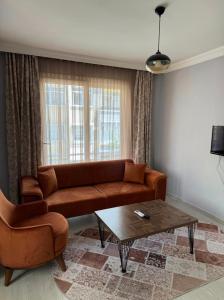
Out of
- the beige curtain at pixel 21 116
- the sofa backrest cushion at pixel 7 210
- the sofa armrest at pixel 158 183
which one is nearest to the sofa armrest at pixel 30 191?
the sofa backrest cushion at pixel 7 210

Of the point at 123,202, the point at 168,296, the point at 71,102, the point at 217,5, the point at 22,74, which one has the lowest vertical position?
the point at 168,296

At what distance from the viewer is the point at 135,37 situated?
285 cm

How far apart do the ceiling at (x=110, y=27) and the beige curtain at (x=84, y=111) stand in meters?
0.39

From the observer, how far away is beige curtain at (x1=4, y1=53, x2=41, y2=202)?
10.9 feet

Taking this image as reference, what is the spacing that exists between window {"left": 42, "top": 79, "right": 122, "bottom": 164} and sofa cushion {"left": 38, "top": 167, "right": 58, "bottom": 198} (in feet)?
1.63

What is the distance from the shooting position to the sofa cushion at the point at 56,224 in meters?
2.11

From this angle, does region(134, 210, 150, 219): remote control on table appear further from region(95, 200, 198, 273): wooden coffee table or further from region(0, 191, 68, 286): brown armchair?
region(0, 191, 68, 286): brown armchair

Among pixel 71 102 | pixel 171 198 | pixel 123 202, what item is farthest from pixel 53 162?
pixel 171 198

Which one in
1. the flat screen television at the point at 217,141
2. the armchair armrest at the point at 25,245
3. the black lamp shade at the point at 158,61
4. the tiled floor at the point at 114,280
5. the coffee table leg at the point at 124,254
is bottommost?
the tiled floor at the point at 114,280

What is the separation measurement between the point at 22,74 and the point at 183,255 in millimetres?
3410

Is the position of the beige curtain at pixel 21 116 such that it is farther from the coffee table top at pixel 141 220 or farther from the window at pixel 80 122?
the coffee table top at pixel 141 220

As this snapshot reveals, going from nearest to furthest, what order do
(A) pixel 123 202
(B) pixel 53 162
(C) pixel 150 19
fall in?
(C) pixel 150 19 < (A) pixel 123 202 < (B) pixel 53 162

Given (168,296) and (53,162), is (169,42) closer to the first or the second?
(53,162)

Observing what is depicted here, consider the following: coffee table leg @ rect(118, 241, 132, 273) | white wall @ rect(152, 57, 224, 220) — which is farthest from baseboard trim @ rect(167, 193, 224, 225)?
coffee table leg @ rect(118, 241, 132, 273)
